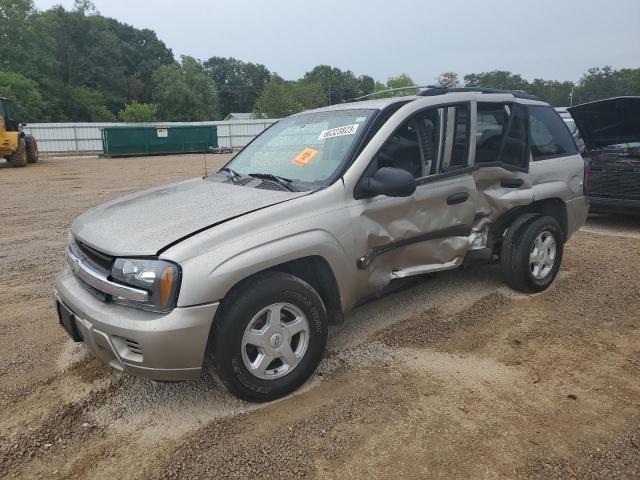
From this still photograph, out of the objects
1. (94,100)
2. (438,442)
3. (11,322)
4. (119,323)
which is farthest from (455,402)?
(94,100)

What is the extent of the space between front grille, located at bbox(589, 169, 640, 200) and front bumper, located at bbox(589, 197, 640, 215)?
56 mm

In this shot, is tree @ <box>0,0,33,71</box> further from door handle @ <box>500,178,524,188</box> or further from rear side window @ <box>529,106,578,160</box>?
door handle @ <box>500,178,524,188</box>

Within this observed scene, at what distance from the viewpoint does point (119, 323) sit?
2.48 meters

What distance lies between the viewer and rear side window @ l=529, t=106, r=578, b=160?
448 centimetres

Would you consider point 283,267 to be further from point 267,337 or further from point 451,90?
point 451,90

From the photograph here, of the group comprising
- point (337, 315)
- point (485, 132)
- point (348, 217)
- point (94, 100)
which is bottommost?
point (337, 315)

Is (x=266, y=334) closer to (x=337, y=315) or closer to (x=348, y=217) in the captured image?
(x=337, y=315)

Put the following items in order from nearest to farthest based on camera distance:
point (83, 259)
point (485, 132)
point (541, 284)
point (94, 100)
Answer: point (83, 259)
point (485, 132)
point (541, 284)
point (94, 100)

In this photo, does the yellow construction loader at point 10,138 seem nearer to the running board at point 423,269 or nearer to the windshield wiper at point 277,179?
the windshield wiper at point 277,179

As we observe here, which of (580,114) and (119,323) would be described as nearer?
(119,323)

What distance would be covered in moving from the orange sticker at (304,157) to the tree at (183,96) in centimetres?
6881

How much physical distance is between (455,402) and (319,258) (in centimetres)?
116

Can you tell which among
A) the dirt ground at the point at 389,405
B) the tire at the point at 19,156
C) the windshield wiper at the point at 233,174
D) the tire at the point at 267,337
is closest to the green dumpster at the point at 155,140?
the tire at the point at 19,156

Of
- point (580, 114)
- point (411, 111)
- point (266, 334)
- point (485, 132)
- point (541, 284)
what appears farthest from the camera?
point (580, 114)
